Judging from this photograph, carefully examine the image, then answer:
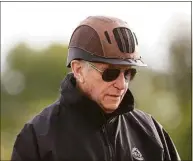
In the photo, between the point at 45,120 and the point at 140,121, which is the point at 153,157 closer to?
the point at 140,121

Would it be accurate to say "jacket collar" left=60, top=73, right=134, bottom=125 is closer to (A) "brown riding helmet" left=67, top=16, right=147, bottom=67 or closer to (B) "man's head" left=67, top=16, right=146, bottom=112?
(B) "man's head" left=67, top=16, right=146, bottom=112

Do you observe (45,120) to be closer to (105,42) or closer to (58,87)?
(105,42)

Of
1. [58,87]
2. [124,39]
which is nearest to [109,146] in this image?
[124,39]

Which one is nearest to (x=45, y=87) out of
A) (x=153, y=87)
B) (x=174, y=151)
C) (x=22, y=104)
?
(x=22, y=104)

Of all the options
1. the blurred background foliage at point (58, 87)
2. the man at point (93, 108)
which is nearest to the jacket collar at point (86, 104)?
the man at point (93, 108)

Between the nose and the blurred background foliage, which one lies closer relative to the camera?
the nose

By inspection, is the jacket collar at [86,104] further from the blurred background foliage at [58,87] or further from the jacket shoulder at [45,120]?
the blurred background foliage at [58,87]

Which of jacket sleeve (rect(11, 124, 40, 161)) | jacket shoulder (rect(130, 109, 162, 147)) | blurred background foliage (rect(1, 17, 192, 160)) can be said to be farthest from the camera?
blurred background foliage (rect(1, 17, 192, 160))

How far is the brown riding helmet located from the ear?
0.09 feet

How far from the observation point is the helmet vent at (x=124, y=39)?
326 centimetres

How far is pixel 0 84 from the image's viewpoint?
18.1 m

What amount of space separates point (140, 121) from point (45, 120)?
1.97 feet

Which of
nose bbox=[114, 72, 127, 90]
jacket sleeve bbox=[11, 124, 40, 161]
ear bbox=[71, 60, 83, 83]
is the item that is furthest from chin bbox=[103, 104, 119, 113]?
jacket sleeve bbox=[11, 124, 40, 161]

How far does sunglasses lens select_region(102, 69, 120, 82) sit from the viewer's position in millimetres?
3203
